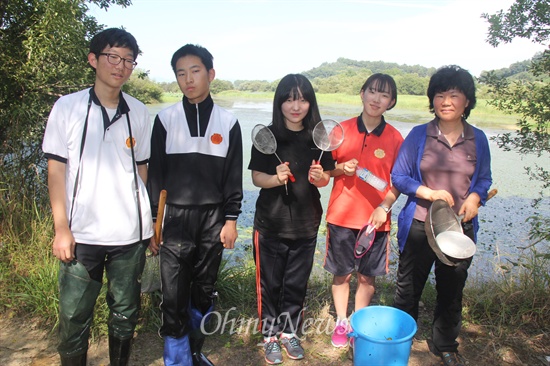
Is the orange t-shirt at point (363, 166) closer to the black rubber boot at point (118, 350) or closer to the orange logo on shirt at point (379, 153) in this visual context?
the orange logo on shirt at point (379, 153)

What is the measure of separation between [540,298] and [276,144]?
255 cm

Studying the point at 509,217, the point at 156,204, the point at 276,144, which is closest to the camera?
the point at 156,204

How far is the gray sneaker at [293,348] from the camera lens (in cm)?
298

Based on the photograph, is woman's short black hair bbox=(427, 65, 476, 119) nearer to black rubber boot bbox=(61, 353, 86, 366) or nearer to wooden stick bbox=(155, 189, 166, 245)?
wooden stick bbox=(155, 189, 166, 245)

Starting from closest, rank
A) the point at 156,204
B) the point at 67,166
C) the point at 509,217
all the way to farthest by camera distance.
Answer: the point at 67,166 → the point at 156,204 → the point at 509,217

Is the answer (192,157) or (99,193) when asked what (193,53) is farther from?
(99,193)

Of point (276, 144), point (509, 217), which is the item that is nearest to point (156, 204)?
point (276, 144)

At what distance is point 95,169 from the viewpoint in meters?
2.26

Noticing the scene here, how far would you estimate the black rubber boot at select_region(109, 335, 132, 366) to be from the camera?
2535mm

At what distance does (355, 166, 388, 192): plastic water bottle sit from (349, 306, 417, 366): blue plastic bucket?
86 cm

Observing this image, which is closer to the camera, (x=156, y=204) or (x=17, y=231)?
(x=156, y=204)

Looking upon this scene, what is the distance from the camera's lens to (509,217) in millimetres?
6992

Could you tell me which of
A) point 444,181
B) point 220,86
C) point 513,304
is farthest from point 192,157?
point 220,86

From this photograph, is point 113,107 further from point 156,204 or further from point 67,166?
point 156,204
